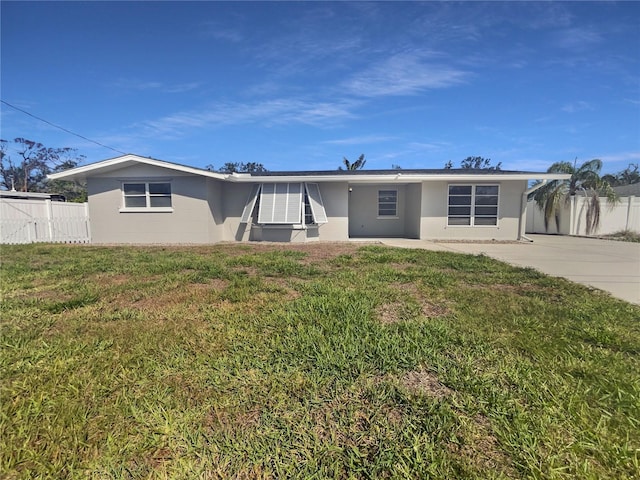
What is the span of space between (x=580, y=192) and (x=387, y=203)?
37.0 ft

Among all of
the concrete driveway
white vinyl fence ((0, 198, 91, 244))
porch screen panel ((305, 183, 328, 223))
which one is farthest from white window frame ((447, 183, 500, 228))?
white vinyl fence ((0, 198, 91, 244))

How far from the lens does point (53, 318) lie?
4062 millimetres

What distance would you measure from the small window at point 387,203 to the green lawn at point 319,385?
12.2 meters

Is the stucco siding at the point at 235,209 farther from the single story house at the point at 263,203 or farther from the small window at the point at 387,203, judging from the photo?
the small window at the point at 387,203

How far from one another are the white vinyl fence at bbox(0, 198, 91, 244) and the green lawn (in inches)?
429

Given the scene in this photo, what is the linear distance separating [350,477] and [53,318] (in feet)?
13.6

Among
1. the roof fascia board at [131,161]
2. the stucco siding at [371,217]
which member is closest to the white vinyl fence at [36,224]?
the roof fascia board at [131,161]

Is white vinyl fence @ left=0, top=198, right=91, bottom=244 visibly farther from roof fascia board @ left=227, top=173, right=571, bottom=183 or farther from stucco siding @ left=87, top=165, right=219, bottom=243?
roof fascia board @ left=227, top=173, right=571, bottom=183

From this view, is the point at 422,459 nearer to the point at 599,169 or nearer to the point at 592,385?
the point at 592,385

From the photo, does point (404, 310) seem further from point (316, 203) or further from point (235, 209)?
point (235, 209)

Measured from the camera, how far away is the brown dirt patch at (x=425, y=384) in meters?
2.54

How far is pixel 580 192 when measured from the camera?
18.5 meters

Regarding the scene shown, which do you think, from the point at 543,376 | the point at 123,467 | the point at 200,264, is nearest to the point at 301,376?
the point at 123,467

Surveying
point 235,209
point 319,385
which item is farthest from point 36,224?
point 319,385
